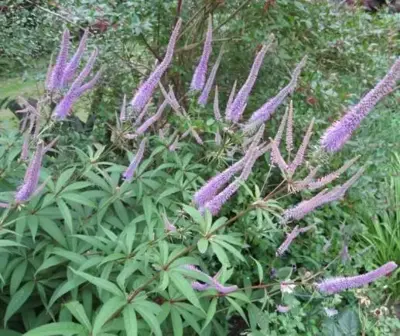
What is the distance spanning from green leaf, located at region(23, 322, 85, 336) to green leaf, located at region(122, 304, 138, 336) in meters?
0.17

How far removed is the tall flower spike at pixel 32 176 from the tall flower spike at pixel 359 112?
99 centimetres

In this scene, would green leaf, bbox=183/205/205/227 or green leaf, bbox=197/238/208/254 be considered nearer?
green leaf, bbox=197/238/208/254

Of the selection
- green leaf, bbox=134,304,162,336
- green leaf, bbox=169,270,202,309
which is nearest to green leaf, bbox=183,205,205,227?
green leaf, bbox=169,270,202,309

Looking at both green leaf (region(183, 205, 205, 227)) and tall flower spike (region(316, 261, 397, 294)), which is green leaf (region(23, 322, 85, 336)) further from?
tall flower spike (region(316, 261, 397, 294))

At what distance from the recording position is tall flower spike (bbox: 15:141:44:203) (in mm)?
1886

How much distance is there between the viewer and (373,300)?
3.82m

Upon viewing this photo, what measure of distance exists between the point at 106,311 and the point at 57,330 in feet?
0.60

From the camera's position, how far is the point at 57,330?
1909mm

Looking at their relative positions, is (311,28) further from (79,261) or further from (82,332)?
(82,332)

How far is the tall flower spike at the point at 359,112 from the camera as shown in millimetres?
1689

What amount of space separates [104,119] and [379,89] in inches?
107

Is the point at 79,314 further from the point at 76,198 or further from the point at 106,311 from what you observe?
the point at 76,198

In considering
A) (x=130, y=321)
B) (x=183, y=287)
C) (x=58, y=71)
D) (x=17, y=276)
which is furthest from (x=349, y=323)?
(x=58, y=71)

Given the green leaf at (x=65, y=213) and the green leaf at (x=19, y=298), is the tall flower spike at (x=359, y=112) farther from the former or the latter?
the green leaf at (x=19, y=298)
